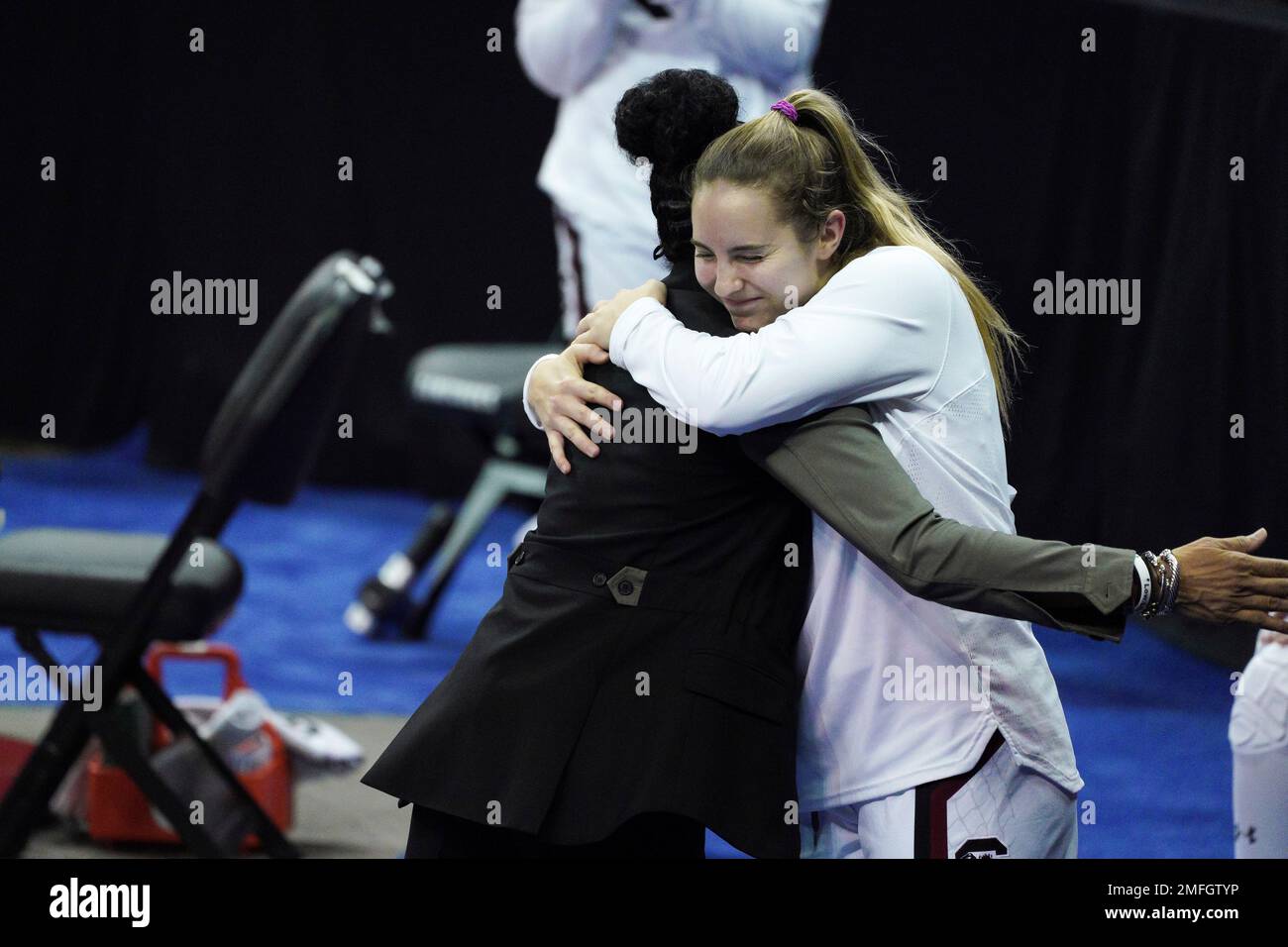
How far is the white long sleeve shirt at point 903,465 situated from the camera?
1717 mm

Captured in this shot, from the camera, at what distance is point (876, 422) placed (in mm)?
1794

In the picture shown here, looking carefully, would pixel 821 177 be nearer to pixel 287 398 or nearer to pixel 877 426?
pixel 877 426

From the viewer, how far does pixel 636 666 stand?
179cm

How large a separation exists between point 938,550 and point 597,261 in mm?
2945

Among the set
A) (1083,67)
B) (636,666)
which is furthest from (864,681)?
(1083,67)

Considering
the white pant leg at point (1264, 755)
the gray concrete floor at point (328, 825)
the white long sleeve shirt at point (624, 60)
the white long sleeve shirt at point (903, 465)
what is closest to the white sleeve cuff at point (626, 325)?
the white long sleeve shirt at point (903, 465)

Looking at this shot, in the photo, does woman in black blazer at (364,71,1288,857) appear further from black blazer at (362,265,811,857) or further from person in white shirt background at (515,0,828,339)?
person in white shirt background at (515,0,828,339)

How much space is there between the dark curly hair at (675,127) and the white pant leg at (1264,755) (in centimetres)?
131

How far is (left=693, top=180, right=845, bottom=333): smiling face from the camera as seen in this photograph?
1764 millimetres

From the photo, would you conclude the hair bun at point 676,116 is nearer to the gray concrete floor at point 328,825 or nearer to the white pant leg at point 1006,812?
the white pant leg at point 1006,812

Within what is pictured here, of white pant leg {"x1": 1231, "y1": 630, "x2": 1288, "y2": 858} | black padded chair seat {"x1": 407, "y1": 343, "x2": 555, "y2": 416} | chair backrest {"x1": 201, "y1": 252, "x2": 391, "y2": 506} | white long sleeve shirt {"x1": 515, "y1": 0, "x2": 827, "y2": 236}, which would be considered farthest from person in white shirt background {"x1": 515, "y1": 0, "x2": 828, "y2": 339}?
white pant leg {"x1": 1231, "y1": 630, "x2": 1288, "y2": 858}

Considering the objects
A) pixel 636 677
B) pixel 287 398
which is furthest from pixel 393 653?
pixel 636 677
